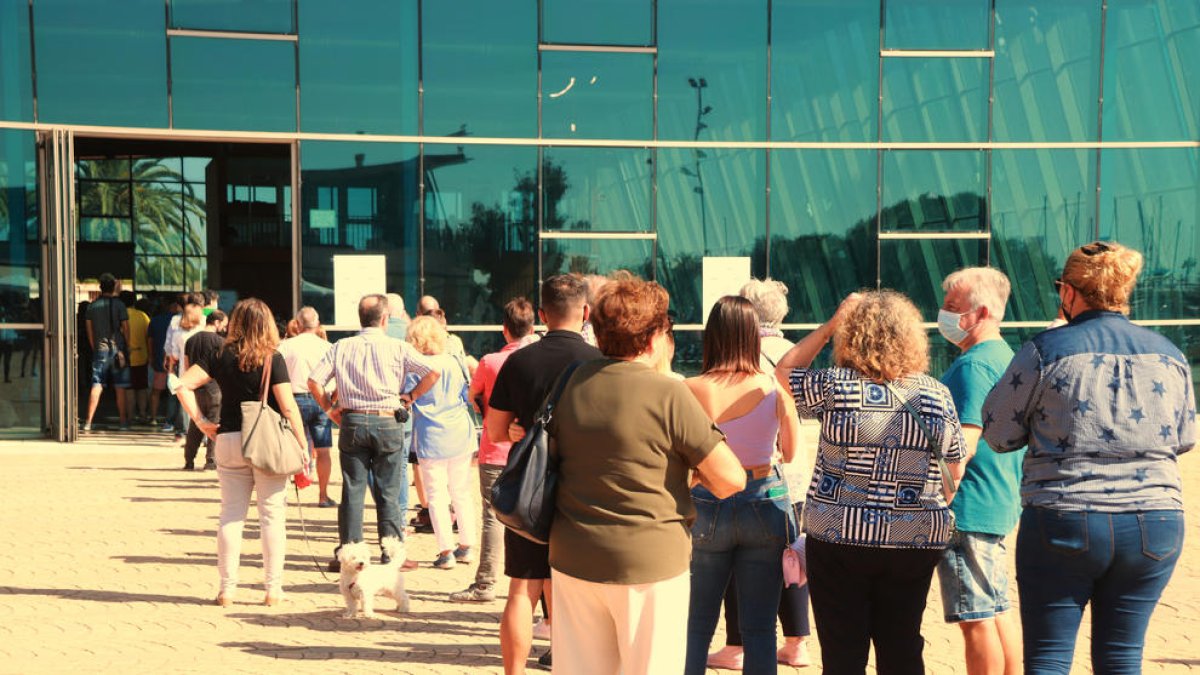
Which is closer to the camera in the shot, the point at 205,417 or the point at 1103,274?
the point at 1103,274

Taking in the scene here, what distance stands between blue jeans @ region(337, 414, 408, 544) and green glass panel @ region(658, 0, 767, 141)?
1053cm

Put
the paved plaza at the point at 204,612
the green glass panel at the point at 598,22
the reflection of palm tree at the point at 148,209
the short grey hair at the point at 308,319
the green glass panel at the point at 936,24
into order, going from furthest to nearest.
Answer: the reflection of palm tree at the point at 148,209 → the green glass panel at the point at 936,24 → the green glass panel at the point at 598,22 → the short grey hair at the point at 308,319 → the paved plaza at the point at 204,612

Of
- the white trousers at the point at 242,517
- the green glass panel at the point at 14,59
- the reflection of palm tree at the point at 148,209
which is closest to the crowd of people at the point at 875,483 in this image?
the white trousers at the point at 242,517

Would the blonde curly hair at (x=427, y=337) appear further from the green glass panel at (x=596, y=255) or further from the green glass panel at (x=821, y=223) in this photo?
the green glass panel at (x=821, y=223)

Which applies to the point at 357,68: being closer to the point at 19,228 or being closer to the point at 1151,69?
the point at 19,228

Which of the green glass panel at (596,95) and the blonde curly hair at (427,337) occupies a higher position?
the green glass panel at (596,95)

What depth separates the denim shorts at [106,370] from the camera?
56.8ft

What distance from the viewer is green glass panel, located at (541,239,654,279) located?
1756 cm

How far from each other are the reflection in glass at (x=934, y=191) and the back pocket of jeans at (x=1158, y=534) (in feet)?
47.9

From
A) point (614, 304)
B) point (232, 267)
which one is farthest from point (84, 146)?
point (614, 304)

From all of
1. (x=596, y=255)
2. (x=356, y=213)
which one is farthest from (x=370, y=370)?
(x=596, y=255)

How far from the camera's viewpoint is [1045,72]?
1847 centimetres

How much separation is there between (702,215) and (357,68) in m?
5.05

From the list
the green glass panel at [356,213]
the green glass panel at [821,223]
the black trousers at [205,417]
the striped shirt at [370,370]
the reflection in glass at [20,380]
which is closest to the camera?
the striped shirt at [370,370]
